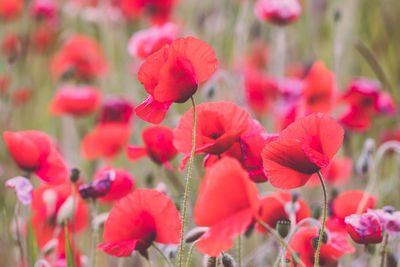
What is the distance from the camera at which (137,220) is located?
2.01 feet

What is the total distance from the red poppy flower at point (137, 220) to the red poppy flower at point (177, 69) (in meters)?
0.12

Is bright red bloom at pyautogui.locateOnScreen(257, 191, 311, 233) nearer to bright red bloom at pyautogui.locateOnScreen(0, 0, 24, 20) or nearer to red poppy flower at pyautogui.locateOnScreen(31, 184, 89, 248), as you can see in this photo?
red poppy flower at pyautogui.locateOnScreen(31, 184, 89, 248)

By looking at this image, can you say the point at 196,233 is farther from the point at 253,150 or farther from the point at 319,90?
the point at 319,90

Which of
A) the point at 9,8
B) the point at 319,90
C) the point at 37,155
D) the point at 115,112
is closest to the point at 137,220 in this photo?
the point at 37,155

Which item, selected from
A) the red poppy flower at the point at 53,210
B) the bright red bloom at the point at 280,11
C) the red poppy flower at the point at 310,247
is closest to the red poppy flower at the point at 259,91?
the bright red bloom at the point at 280,11

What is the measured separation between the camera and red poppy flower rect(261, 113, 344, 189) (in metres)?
0.54

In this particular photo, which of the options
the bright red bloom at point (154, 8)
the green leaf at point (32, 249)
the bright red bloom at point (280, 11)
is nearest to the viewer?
the green leaf at point (32, 249)

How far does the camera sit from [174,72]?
0.57 m

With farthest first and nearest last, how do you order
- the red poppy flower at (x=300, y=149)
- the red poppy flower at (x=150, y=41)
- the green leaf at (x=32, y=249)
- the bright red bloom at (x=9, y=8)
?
1. the bright red bloom at (x=9, y=8)
2. the red poppy flower at (x=150, y=41)
3. the green leaf at (x=32, y=249)
4. the red poppy flower at (x=300, y=149)

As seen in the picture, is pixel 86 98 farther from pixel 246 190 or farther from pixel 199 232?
pixel 246 190

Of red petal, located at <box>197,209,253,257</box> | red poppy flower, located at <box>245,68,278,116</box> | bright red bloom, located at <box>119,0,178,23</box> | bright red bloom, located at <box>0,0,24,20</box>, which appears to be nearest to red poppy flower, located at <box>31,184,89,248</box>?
red petal, located at <box>197,209,253,257</box>

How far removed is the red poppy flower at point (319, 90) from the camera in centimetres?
121

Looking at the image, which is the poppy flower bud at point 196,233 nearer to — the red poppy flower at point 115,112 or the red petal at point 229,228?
the red petal at point 229,228

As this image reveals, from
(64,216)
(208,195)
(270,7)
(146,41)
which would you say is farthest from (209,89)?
(208,195)
